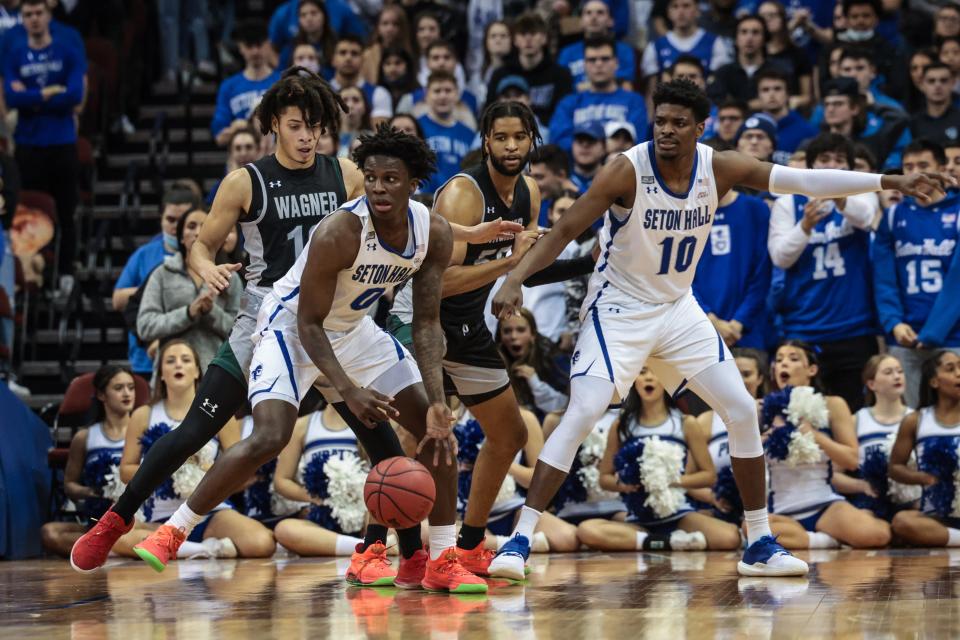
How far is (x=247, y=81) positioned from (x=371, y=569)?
7150 millimetres

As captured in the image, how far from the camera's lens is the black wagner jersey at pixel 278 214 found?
6434mm

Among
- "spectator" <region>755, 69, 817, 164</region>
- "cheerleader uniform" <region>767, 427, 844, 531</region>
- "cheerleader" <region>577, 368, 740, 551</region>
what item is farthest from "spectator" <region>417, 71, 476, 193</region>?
"cheerleader uniform" <region>767, 427, 844, 531</region>

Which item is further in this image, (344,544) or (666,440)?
(666,440)

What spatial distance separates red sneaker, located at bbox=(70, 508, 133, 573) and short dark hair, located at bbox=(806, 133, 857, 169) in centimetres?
527

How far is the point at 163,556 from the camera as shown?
593 cm

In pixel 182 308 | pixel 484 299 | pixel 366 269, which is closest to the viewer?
pixel 366 269

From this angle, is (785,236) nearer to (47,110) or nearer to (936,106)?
(936,106)

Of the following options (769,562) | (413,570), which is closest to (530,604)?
(413,570)

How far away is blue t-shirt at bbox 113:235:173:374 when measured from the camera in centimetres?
1014

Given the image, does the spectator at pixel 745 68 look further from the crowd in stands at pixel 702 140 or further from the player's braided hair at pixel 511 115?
the player's braided hair at pixel 511 115

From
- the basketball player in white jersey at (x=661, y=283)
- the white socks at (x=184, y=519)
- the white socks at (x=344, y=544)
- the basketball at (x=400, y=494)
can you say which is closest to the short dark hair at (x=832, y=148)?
the basketball player in white jersey at (x=661, y=283)

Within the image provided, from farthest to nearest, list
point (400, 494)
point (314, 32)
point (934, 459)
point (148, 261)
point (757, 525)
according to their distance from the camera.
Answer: point (314, 32), point (148, 261), point (934, 459), point (757, 525), point (400, 494)

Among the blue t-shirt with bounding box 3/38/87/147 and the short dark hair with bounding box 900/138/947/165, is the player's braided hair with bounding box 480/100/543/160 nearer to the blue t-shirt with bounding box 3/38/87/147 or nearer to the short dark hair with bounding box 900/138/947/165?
the short dark hair with bounding box 900/138/947/165

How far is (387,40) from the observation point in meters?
13.4
